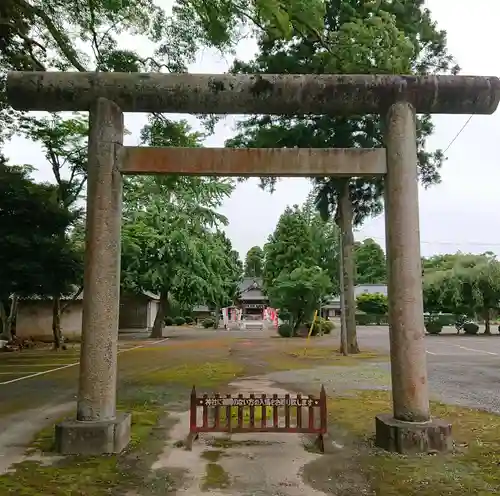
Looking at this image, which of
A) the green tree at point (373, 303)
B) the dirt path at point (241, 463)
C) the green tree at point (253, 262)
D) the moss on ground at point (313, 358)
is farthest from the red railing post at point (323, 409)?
the green tree at point (253, 262)

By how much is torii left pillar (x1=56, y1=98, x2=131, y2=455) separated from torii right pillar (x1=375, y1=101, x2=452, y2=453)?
11.8 feet

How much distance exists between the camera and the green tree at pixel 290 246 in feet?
134

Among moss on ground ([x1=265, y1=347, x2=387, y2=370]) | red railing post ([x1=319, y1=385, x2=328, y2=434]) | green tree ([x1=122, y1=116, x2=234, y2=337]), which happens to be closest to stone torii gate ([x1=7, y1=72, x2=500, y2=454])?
red railing post ([x1=319, y1=385, x2=328, y2=434])

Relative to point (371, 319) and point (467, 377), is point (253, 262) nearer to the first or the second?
point (371, 319)

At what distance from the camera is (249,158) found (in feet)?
22.6

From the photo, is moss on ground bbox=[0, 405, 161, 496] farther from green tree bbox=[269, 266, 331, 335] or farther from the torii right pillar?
green tree bbox=[269, 266, 331, 335]

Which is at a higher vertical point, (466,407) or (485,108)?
(485,108)

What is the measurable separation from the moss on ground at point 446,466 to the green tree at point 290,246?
31463 millimetres

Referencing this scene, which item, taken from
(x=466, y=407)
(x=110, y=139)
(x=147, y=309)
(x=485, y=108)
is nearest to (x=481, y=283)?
(x=147, y=309)

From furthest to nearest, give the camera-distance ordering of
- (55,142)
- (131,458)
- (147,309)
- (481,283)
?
(147,309)
(481,283)
(55,142)
(131,458)

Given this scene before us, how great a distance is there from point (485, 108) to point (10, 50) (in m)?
12.8

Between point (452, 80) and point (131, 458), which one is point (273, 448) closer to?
point (131, 458)

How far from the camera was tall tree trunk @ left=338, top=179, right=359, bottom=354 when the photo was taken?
21.9 m

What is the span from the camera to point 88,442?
20.4 ft
